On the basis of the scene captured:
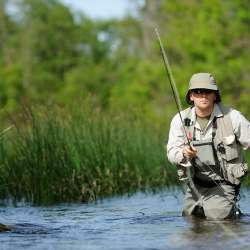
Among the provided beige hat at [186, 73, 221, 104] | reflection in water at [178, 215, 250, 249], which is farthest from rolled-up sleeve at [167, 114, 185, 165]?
reflection in water at [178, 215, 250, 249]

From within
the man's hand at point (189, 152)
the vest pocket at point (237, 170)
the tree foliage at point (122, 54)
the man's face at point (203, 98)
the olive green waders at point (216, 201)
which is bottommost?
the olive green waders at point (216, 201)

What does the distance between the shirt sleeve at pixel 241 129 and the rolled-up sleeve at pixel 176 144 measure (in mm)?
513

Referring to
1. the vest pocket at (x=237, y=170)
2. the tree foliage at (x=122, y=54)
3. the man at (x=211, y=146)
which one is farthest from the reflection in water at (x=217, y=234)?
the tree foliage at (x=122, y=54)

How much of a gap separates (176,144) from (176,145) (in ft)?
0.06

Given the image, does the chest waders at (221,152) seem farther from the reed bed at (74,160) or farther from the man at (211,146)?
the reed bed at (74,160)

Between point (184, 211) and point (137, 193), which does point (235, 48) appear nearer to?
point (137, 193)

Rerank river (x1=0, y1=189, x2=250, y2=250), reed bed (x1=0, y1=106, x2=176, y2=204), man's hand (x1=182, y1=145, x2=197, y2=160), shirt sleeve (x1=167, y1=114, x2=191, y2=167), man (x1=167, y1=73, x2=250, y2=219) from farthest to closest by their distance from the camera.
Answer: reed bed (x1=0, y1=106, x2=176, y2=204) < man (x1=167, y1=73, x2=250, y2=219) < shirt sleeve (x1=167, y1=114, x2=191, y2=167) < man's hand (x1=182, y1=145, x2=197, y2=160) < river (x1=0, y1=189, x2=250, y2=250)

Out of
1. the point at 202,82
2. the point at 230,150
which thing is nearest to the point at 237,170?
the point at 230,150

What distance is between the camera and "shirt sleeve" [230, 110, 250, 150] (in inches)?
376

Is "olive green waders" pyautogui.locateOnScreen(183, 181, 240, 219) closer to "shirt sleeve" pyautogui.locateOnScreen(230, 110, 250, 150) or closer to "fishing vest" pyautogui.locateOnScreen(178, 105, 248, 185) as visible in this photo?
"fishing vest" pyautogui.locateOnScreen(178, 105, 248, 185)

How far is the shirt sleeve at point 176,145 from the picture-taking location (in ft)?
31.1

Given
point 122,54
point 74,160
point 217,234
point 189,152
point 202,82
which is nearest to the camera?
point 217,234

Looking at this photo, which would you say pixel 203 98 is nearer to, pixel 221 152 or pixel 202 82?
pixel 202 82

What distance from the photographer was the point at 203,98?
9625 millimetres
